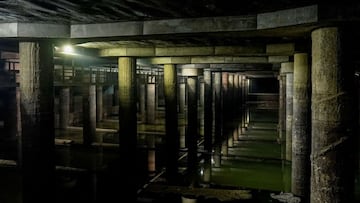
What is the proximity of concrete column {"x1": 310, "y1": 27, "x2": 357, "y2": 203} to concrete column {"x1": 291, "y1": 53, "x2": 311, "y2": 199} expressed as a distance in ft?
14.1

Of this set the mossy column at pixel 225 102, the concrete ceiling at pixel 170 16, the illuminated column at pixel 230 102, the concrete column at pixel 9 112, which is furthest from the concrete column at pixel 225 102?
the concrete ceiling at pixel 170 16

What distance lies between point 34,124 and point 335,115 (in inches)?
204

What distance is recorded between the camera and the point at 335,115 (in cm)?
469

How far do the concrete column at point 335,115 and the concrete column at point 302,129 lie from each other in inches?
170

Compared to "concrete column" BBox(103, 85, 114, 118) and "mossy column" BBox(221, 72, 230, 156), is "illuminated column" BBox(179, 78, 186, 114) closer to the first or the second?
"mossy column" BBox(221, 72, 230, 156)

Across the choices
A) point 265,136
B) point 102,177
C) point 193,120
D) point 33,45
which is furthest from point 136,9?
point 265,136

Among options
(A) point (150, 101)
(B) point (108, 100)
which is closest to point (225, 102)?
(A) point (150, 101)

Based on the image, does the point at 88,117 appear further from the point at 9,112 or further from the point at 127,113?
Answer: the point at 127,113

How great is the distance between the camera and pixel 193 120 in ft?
55.6

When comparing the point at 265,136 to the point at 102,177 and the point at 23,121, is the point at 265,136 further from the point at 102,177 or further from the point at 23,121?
the point at 23,121

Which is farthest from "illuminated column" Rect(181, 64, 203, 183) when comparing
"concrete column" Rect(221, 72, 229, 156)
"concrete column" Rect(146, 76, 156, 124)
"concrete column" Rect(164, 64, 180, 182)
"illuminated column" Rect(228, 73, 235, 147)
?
"illuminated column" Rect(228, 73, 235, 147)

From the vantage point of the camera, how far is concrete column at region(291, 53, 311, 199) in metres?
9.02

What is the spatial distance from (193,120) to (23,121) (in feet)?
35.1

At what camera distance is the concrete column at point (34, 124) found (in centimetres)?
678
